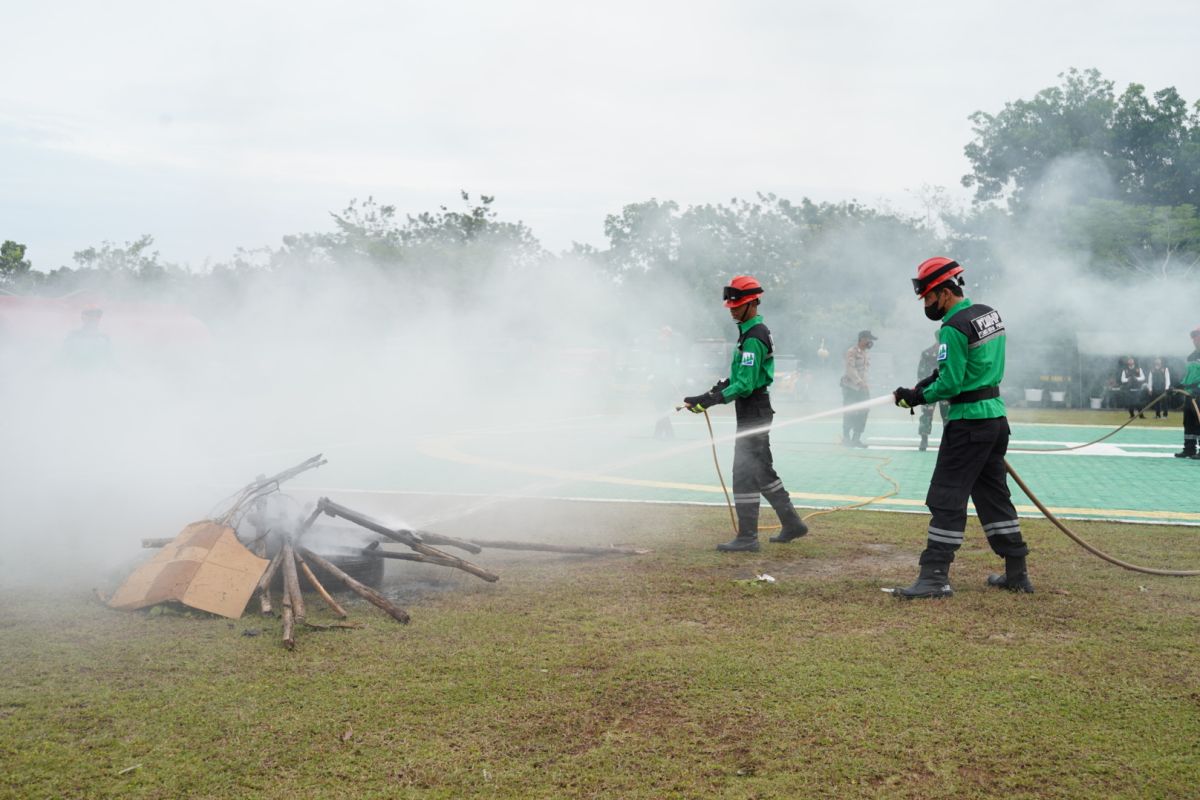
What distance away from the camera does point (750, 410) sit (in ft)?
24.8

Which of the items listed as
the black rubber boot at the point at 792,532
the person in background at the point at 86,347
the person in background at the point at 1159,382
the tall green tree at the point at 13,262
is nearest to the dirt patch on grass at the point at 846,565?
the black rubber boot at the point at 792,532

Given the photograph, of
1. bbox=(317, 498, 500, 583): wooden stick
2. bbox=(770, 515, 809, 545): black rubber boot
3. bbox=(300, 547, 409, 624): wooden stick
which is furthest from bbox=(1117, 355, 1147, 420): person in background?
bbox=(300, 547, 409, 624): wooden stick

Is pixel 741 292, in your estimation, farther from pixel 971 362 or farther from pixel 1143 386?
pixel 1143 386

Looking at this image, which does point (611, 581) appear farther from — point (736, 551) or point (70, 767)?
point (70, 767)

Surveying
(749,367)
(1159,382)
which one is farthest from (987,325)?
(1159,382)

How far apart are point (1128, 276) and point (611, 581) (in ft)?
92.0

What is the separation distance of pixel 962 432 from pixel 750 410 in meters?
1.96

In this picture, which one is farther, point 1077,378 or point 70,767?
point 1077,378

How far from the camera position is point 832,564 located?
6.95 m

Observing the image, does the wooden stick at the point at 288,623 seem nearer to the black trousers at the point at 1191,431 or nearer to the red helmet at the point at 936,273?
the red helmet at the point at 936,273

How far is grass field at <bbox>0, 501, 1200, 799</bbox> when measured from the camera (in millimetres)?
3385

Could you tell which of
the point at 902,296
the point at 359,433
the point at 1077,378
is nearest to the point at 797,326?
the point at 902,296

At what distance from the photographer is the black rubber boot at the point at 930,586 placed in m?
5.88

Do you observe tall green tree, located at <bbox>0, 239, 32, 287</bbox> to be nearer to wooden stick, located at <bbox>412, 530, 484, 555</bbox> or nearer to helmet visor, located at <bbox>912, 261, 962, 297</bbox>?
wooden stick, located at <bbox>412, 530, 484, 555</bbox>
